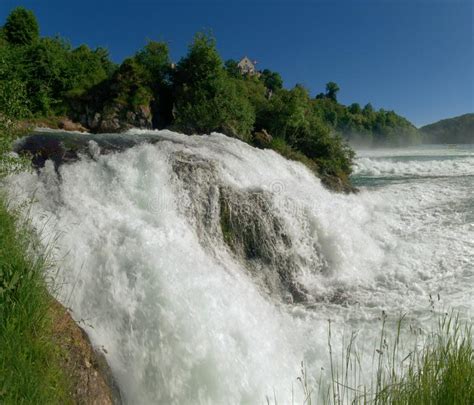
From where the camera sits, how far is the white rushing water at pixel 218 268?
438cm

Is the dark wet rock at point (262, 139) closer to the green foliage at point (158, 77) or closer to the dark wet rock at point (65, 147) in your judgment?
the green foliage at point (158, 77)

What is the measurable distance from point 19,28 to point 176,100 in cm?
1852

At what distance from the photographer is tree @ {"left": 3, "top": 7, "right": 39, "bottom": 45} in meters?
30.0

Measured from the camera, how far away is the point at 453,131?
106312mm

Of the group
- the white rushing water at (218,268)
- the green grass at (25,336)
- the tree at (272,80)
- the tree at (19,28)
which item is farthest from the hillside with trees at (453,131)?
the green grass at (25,336)

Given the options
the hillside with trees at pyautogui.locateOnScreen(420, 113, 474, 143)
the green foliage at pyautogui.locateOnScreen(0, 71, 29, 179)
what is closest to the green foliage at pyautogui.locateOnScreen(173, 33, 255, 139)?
the green foliage at pyautogui.locateOnScreen(0, 71, 29, 179)

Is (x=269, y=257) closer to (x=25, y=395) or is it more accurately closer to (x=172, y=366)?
(x=172, y=366)

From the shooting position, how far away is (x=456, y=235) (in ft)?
32.2

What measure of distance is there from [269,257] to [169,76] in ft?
62.2

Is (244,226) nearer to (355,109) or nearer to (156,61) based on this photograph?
(156,61)

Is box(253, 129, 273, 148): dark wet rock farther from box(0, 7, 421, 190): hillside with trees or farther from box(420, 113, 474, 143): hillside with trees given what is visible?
box(420, 113, 474, 143): hillside with trees

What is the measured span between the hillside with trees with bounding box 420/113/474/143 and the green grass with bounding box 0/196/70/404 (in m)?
115

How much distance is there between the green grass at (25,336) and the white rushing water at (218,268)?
1047 mm

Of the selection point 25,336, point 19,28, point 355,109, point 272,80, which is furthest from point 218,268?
point 355,109
